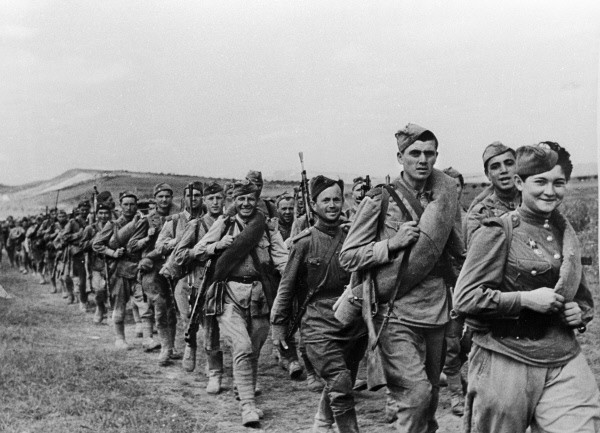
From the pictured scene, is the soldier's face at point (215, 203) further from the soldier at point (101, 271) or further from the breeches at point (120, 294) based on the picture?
the soldier at point (101, 271)

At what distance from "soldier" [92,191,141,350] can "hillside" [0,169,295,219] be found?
5.29 feet

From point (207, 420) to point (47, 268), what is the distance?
17.0 m

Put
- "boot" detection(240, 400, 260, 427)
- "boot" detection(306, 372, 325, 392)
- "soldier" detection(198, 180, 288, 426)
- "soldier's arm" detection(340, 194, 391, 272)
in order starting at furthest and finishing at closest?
"boot" detection(306, 372, 325, 392)
"soldier" detection(198, 180, 288, 426)
"boot" detection(240, 400, 260, 427)
"soldier's arm" detection(340, 194, 391, 272)

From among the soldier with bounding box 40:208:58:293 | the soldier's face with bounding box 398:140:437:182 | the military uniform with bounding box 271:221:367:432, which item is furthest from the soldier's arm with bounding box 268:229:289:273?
the soldier with bounding box 40:208:58:293

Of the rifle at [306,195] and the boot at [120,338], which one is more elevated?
the rifle at [306,195]

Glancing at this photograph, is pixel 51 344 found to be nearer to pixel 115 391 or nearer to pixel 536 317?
pixel 115 391

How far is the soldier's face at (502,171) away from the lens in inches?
251

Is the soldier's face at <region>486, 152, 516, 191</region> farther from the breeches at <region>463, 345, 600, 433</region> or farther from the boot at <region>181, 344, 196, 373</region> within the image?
the boot at <region>181, 344, 196, 373</region>

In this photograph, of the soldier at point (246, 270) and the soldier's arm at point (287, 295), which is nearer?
the soldier's arm at point (287, 295)

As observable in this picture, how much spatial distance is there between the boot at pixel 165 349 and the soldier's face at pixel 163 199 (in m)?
1.68

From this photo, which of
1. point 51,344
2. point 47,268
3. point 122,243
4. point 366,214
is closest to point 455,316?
point 366,214

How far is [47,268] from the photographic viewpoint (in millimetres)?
23062

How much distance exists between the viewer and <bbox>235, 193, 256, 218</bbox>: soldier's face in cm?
760

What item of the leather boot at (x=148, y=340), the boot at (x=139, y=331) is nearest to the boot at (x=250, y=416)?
the leather boot at (x=148, y=340)
